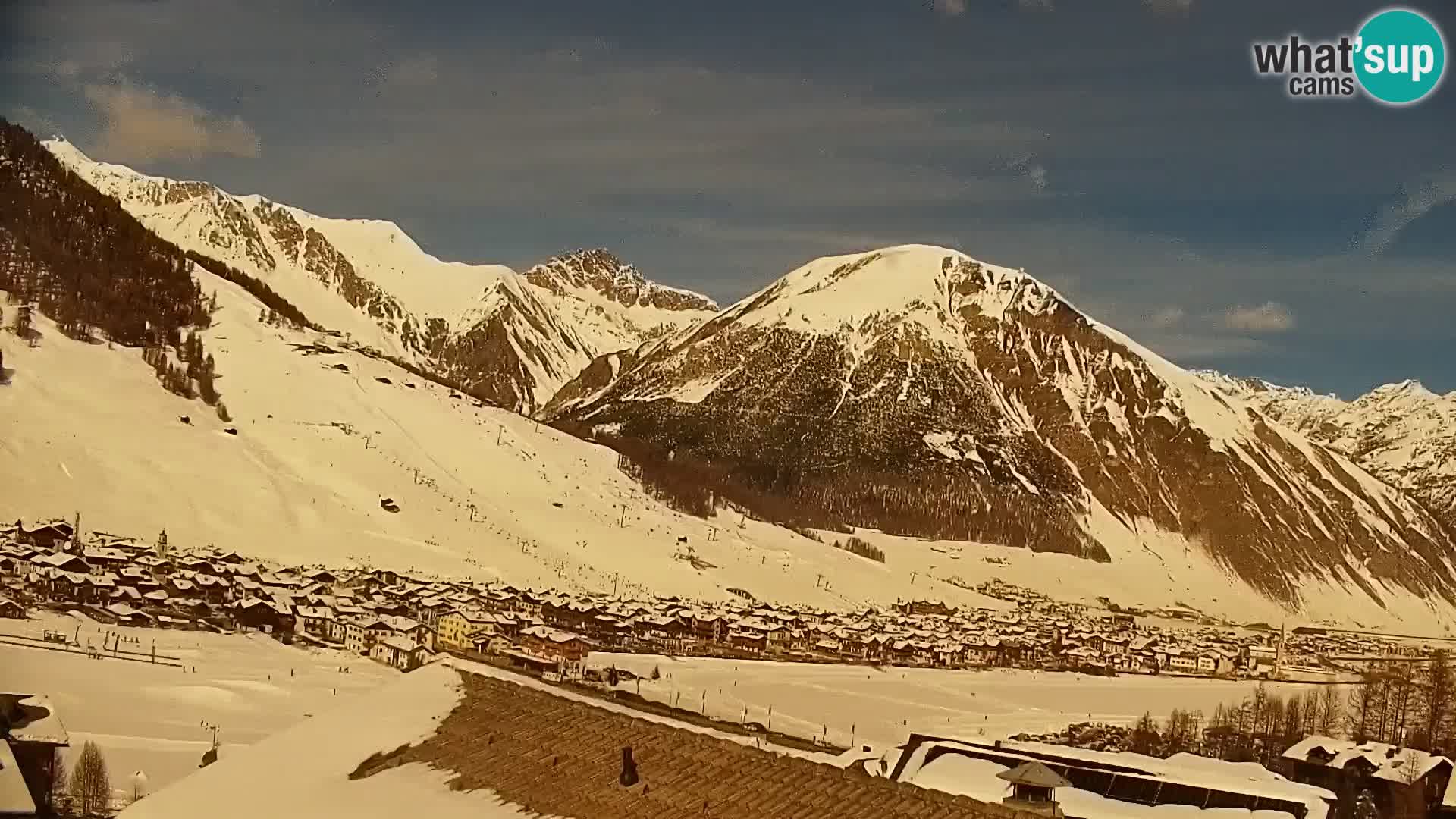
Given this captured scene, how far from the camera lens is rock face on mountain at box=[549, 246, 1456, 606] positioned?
299ft

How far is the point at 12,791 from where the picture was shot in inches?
512

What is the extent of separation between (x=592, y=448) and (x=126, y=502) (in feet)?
94.4

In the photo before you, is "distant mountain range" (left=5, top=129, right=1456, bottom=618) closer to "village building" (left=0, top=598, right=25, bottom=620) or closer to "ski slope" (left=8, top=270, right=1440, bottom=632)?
"ski slope" (left=8, top=270, right=1440, bottom=632)

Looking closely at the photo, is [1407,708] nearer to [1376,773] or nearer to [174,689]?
[1376,773]

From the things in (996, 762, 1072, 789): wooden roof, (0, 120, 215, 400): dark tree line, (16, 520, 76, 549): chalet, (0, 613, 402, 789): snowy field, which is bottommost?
(0, 613, 402, 789): snowy field

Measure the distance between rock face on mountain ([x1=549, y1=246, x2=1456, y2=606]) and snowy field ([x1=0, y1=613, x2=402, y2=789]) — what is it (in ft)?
159

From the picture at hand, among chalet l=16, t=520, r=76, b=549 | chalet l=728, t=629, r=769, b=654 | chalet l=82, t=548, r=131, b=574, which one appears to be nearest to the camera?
chalet l=82, t=548, r=131, b=574

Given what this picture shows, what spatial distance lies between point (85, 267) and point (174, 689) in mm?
41781

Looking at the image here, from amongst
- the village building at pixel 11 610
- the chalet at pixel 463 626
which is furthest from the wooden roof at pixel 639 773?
the chalet at pixel 463 626

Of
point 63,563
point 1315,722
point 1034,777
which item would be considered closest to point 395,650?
point 63,563

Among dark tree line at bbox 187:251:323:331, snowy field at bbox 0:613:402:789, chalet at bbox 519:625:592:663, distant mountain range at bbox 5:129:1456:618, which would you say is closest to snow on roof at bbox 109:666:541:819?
snowy field at bbox 0:613:402:789

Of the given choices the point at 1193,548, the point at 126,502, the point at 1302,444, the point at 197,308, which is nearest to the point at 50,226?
the point at 197,308

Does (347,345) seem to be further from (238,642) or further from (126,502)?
(238,642)

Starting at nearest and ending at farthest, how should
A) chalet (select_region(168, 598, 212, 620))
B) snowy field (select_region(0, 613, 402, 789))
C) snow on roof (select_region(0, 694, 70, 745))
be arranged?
snow on roof (select_region(0, 694, 70, 745)) < snowy field (select_region(0, 613, 402, 789)) < chalet (select_region(168, 598, 212, 620))
